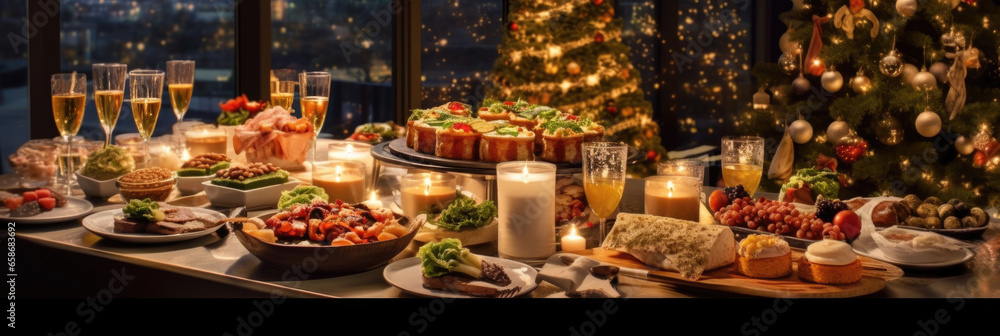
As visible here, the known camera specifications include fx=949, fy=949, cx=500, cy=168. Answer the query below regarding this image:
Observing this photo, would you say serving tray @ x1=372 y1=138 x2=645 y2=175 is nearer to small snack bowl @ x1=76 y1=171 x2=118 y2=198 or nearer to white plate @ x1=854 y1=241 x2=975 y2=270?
white plate @ x1=854 y1=241 x2=975 y2=270

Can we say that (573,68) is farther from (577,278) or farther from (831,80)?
(577,278)

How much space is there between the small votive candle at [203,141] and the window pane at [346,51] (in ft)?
9.72

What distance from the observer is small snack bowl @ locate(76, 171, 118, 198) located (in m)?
3.01

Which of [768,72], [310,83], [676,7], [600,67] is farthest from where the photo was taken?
[676,7]

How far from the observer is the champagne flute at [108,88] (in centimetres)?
300

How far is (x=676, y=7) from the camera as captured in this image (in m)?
8.12

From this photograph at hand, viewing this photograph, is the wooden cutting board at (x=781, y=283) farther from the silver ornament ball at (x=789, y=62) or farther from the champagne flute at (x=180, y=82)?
the silver ornament ball at (x=789, y=62)

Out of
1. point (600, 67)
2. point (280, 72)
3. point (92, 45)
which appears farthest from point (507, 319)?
point (600, 67)

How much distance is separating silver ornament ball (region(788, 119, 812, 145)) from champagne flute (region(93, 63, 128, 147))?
379 cm

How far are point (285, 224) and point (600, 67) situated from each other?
4.96 m

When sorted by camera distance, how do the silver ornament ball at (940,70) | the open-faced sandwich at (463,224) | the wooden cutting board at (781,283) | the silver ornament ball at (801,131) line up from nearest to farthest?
the wooden cutting board at (781,283) < the open-faced sandwich at (463,224) < the silver ornament ball at (940,70) < the silver ornament ball at (801,131)

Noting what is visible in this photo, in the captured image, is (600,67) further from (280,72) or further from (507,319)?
(507,319)

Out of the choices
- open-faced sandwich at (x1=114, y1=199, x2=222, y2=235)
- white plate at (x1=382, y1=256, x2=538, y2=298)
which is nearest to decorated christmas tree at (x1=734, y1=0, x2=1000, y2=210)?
white plate at (x1=382, y1=256, x2=538, y2=298)

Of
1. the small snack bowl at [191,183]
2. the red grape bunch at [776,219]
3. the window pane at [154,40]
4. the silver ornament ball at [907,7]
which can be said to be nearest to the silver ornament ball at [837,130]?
the silver ornament ball at [907,7]
